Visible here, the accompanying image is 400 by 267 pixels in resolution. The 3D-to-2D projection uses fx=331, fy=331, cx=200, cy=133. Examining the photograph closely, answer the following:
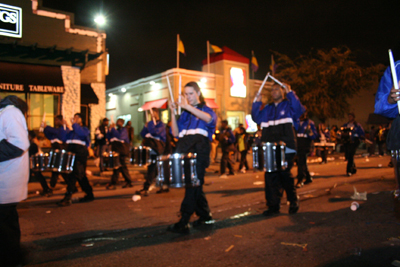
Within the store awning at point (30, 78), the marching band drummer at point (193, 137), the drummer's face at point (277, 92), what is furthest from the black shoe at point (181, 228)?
the store awning at point (30, 78)

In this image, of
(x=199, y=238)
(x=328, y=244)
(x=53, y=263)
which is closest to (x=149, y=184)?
(x=199, y=238)

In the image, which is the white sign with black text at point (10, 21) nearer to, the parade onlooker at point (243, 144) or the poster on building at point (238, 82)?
the parade onlooker at point (243, 144)

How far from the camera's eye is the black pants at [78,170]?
7227 mm

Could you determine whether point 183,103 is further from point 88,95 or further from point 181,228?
point 88,95

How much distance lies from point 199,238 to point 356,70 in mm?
26558

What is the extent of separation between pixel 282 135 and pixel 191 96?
5.65ft

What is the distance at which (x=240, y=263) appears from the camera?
3.51 m

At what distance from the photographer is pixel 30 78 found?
15.2 meters

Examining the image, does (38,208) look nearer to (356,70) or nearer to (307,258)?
(307,258)

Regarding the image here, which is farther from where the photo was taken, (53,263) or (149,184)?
(149,184)

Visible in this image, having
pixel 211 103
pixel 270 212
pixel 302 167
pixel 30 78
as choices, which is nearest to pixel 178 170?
Result: pixel 270 212

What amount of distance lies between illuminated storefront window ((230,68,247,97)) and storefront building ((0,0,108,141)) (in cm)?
1409

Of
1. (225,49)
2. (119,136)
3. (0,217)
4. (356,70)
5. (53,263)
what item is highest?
(225,49)

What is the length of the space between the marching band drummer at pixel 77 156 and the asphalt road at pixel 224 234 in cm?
40
